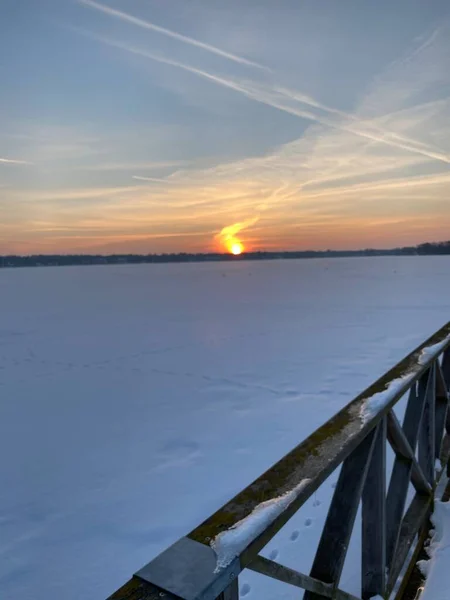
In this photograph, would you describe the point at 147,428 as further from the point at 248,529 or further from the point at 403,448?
the point at 248,529

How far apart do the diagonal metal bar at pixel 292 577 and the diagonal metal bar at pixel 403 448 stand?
759mm

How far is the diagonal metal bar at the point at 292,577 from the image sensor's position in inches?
45.1

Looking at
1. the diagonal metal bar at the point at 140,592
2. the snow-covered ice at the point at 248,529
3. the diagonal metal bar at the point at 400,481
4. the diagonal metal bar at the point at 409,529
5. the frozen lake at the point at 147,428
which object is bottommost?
the frozen lake at the point at 147,428

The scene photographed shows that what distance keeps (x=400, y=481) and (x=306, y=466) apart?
1.37 meters

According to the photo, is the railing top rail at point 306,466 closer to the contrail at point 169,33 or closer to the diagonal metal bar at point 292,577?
the diagonal metal bar at point 292,577

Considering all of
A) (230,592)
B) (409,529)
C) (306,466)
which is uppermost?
(306,466)

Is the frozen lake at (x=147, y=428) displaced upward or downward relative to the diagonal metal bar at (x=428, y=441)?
downward

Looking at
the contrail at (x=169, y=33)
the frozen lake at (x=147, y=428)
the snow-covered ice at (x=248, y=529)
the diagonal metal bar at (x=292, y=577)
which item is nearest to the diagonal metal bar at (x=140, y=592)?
the snow-covered ice at (x=248, y=529)

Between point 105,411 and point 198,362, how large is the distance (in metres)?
3.35

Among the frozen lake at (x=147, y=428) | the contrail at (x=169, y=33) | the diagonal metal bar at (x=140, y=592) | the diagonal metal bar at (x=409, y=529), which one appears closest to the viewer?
the diagonal metal bar at (x=140, y=592)

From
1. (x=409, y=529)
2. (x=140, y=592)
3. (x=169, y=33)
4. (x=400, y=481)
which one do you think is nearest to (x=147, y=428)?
(x=409, y=529)

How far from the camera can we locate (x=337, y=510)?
67.2 inches

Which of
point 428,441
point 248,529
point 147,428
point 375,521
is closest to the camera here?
point 248,529

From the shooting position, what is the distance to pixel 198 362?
32.4 feet
